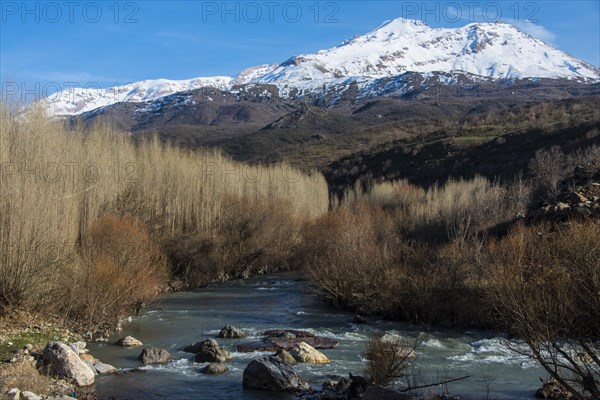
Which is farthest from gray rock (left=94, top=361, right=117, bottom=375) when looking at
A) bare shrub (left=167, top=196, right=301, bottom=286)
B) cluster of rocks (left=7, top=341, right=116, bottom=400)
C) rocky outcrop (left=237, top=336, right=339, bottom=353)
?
bare shrub (left=167, top=196, right=301, bottom=286)

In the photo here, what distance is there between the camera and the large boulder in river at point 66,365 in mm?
15211

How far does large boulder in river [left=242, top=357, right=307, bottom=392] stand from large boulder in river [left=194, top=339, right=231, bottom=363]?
2.61 m

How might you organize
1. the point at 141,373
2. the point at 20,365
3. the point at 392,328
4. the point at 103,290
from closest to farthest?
1. the point at 20,365
2. the point at 141,373
3. the point at 103,290
4. the point at 392,328

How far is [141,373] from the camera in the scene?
655 inches

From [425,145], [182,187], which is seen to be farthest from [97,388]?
[425,145]

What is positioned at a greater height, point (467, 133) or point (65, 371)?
point (467, 133)

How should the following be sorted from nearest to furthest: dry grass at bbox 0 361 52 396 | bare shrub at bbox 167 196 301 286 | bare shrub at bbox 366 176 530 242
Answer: dry grass at bbox 0 361 52 396 < bare shrub at bbox 366 176 530 242 < bare shrub at bbox 167 196 301 286

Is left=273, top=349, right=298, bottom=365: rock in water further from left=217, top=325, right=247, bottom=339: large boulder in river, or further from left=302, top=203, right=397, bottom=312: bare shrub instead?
left=302, top=203, right=397, bottom=312: bare shrub

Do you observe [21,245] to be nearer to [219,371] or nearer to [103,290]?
[103,290]

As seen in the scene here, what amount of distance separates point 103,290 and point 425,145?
78333mm

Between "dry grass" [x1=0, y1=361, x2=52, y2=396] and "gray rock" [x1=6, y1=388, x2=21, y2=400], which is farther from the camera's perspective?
"dry grass" [x1=0, y1=361, x2=52, y2=396]

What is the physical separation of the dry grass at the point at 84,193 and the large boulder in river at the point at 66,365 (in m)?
4.79

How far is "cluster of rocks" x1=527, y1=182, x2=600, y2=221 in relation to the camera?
25153 millimetres

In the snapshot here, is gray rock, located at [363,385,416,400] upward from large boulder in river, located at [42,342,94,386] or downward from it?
upward
